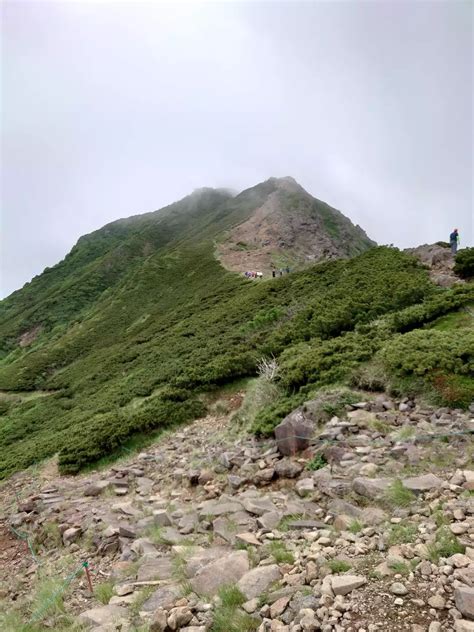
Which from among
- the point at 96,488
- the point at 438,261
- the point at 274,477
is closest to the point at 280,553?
the point at 274,477

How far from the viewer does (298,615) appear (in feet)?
13.5

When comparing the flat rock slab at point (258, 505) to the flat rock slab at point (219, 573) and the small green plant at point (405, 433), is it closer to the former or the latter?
the flat rock slab at point (219, 573)

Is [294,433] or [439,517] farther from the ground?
[294,433]

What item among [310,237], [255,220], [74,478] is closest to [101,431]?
[74,478]

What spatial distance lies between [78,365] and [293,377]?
28972 mm

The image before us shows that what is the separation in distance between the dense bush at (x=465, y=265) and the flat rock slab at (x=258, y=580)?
15.9 metres

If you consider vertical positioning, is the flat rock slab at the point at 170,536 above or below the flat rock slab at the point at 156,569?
below

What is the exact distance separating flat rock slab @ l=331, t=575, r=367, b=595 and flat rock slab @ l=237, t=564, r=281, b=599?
0.87 metres

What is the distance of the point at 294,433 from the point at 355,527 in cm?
354

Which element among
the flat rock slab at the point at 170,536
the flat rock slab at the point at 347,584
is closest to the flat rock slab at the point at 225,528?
the flat rock slab at the point at 170,536

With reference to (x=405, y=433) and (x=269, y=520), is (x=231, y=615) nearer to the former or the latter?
(x=269, y=520)

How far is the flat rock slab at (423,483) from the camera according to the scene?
5918 mm

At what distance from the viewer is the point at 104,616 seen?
17.2 feet

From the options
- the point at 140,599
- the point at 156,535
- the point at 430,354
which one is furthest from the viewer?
the point at 430,354
